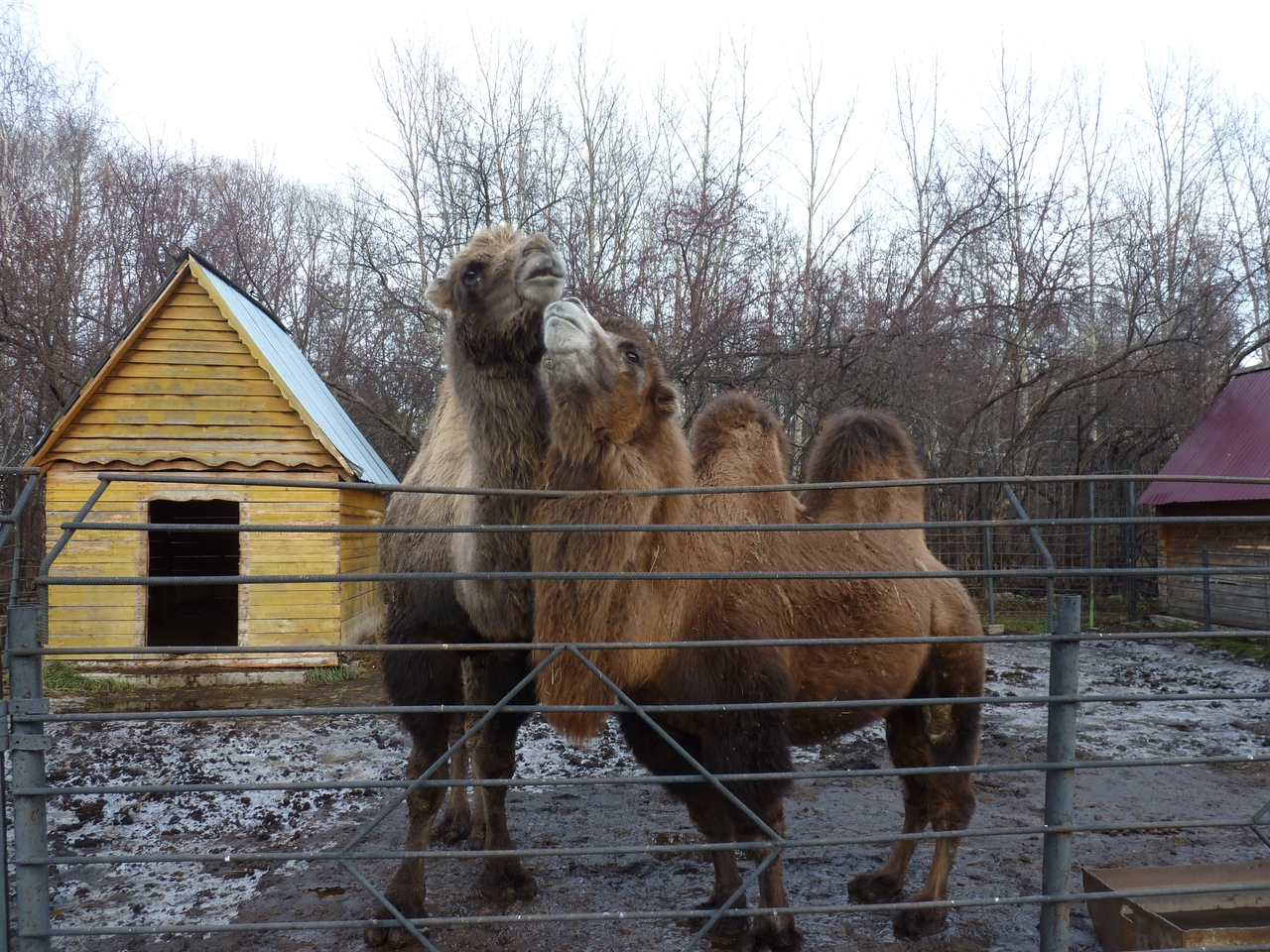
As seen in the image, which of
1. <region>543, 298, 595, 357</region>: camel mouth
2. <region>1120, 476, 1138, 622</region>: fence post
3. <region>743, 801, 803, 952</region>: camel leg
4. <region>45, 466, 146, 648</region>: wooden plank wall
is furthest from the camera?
<region>1120, 476, 1138, 622</region>: fence post

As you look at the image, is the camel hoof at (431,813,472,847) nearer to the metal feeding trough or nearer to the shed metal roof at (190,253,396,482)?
the metal feeding trough

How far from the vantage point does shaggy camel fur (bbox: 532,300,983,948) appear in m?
3.23

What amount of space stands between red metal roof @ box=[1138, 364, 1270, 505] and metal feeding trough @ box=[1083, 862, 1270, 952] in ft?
38.4

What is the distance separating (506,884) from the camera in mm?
4172

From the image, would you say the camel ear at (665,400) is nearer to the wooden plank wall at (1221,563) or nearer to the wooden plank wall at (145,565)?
the wooden plank wall at (145,565)

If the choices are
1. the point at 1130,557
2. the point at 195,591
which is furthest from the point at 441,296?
the point at 1130,557

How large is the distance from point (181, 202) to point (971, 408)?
18530 millimetres

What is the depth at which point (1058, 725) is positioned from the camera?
2.85 metres

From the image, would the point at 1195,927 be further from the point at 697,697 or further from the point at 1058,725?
the point at 697,697

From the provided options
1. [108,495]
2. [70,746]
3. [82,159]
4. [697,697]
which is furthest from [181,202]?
[697,697]

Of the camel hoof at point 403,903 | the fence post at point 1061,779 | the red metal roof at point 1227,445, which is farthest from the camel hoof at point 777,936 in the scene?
the red metal roof at point 1227,445

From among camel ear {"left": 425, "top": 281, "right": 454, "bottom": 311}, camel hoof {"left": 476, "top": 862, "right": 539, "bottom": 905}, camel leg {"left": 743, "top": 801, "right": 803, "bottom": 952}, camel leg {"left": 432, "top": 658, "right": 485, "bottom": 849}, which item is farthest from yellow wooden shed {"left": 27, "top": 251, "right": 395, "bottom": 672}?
camel leg {"left": 743, "top": 801, "right": 803, "bottom": 952}

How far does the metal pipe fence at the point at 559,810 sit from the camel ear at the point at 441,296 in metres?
1.61

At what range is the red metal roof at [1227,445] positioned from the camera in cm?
1417
